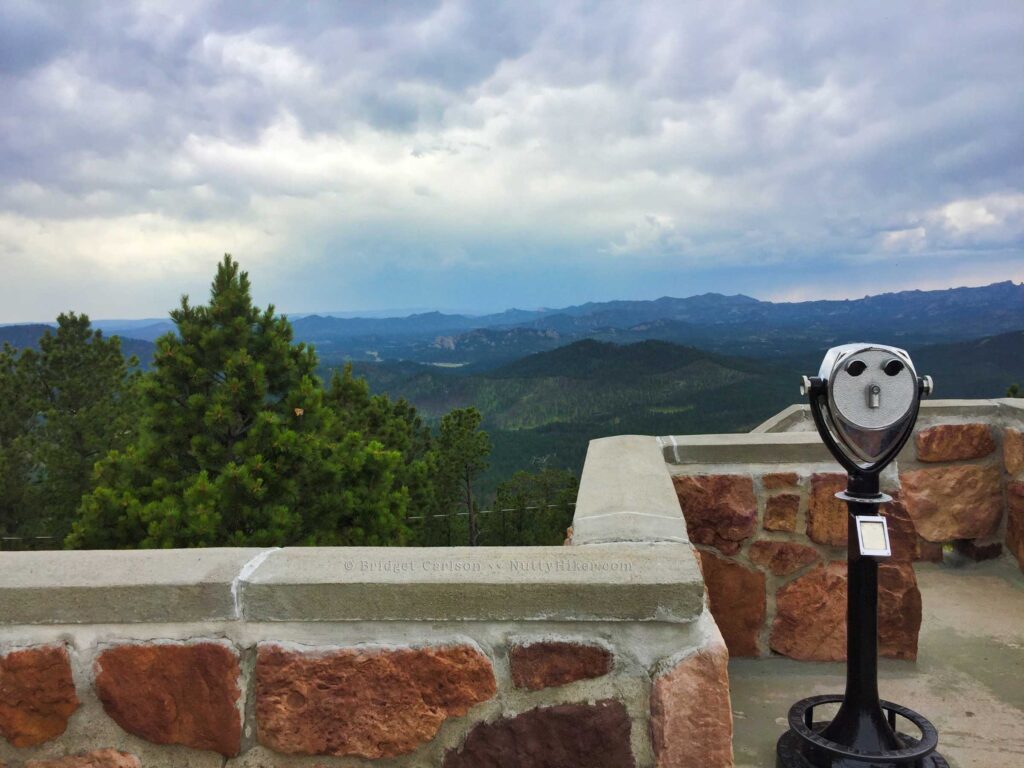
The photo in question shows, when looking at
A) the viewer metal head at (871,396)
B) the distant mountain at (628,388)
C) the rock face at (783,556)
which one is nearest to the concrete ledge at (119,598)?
the viewer metal head at (871,396)

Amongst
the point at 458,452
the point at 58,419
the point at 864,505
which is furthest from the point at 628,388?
the point at 864,505

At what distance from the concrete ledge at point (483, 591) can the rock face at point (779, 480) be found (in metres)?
1.21

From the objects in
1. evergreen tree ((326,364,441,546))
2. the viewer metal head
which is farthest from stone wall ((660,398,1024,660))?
evergreen tree ((326,364,441,546))

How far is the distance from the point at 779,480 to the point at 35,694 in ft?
6.89

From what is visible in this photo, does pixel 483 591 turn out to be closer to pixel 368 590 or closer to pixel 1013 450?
pixel 368 590

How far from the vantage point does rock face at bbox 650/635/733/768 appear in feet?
4.33

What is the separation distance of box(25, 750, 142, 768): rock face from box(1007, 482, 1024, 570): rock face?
3.49 metres

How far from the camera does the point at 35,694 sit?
140 centimetres

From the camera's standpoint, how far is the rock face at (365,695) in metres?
1.36

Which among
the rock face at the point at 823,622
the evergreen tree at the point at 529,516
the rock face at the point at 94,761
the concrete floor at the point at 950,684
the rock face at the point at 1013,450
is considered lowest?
the evergreen tree at the point at 529,516

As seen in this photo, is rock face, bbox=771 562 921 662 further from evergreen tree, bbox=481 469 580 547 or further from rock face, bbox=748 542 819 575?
evergreen tree, bbox=481 469 580 547

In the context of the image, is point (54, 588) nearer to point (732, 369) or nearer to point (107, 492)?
point (107, 492)

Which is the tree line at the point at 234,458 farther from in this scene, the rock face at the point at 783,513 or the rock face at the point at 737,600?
the rock face at the point at 783,513

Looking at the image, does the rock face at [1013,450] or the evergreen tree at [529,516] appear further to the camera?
the evergreen tree at [529,516]
